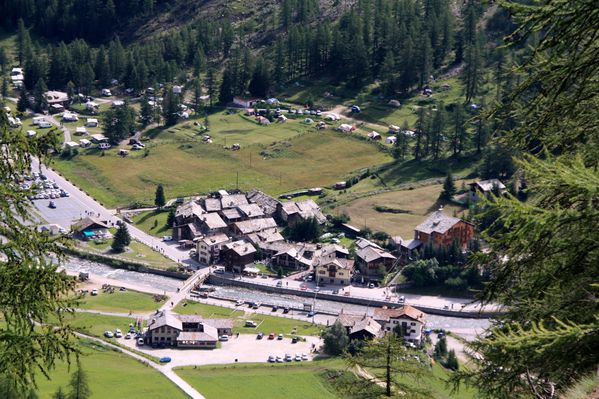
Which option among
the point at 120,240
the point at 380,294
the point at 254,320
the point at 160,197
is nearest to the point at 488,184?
the point at 380,294

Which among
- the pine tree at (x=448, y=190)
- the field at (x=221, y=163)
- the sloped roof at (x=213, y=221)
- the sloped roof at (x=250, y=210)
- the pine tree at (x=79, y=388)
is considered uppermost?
the pine tree at (x=79, y=388)

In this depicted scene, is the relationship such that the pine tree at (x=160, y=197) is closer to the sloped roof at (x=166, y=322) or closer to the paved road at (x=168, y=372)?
the sloped roof at (x=166, y=322)

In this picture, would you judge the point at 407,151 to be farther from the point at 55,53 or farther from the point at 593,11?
the point at 593,11

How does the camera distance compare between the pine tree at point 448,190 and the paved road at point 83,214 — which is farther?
the pine tree at point 448,190

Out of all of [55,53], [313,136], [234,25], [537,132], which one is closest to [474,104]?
[313,136]

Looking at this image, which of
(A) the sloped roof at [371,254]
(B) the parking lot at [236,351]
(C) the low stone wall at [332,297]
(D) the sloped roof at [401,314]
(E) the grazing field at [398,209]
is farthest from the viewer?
(E) the grazing field at [398,209]

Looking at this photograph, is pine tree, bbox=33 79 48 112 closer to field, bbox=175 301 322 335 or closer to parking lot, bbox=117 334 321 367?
field, bbox=175 301 322 335

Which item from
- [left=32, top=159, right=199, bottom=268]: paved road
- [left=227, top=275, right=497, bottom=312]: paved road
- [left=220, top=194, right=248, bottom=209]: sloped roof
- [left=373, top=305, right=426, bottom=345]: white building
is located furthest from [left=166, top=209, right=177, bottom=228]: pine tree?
[left=373, top=305, right=426, bottom=345]: white building

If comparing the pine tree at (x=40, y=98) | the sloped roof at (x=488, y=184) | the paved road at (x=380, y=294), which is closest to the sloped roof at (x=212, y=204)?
the paved road at (x=380, y=294)
